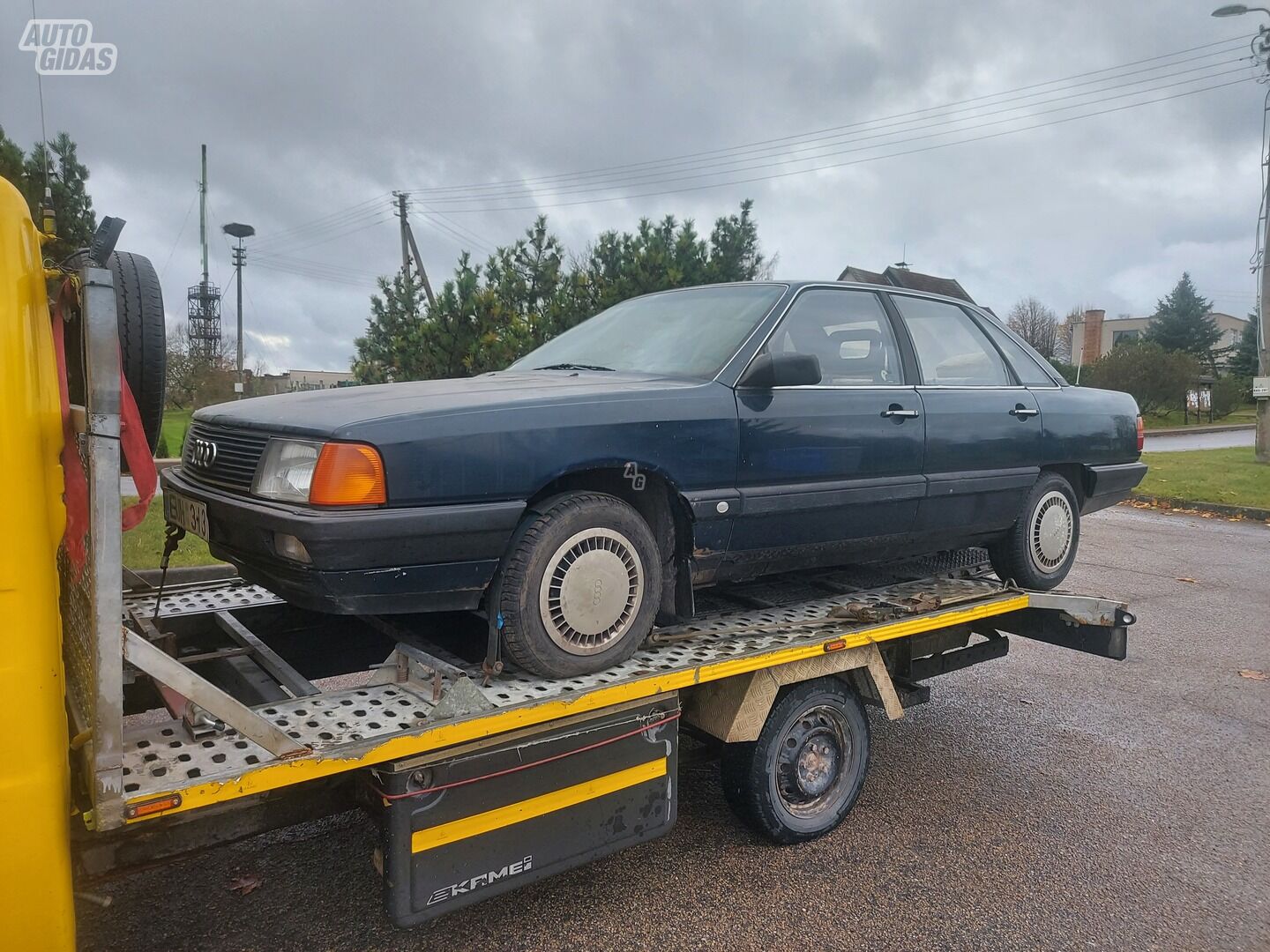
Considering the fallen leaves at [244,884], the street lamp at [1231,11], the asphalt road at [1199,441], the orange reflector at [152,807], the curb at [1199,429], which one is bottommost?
the fallen leaves at [244,884]

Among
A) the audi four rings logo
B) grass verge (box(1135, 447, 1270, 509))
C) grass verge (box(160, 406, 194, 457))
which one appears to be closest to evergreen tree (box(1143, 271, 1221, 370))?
grass verge (box(1135, 447, 1270, 509))

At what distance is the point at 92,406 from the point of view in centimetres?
180

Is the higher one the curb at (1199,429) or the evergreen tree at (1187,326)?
the evergreen tree at (1187,326)

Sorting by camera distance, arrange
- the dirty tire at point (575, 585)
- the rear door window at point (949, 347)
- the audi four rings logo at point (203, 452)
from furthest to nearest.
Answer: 1. the rear door window at point (949, 347)
2. the audi four rings logo at point (203, 452)
3. the dirty tire at point (575, 585)

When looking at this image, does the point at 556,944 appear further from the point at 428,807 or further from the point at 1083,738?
the point at 1083,738

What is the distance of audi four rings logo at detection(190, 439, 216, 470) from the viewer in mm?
2787

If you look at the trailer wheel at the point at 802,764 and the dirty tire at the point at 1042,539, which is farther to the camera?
the dirty tire at the point at 1042,539

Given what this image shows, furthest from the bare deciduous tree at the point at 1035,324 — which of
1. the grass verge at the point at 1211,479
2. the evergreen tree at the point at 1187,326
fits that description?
the grass verge at the point at 1211,479

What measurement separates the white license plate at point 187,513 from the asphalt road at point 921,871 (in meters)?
0.97

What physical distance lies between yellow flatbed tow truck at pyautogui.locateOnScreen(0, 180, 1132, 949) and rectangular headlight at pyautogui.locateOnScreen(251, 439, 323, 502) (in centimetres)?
50

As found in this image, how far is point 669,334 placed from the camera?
3.67 meters

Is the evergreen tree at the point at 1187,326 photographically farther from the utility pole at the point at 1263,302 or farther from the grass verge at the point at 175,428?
the grass verge at the point at 175,428

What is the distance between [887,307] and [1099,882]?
2431mm

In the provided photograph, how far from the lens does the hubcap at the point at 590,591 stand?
271 cm
